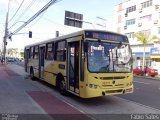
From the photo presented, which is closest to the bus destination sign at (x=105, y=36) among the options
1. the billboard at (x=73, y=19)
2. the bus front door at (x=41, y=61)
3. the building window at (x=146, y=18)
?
the bus front door at (x=41, y=61)

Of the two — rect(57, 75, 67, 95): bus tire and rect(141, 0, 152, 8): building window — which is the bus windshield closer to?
rect(57, 75, 67, 95): bus tire

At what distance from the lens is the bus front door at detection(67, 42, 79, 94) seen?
1222 cm

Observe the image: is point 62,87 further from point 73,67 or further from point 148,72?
point 148,72

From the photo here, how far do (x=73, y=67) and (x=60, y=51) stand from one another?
7.49 ft

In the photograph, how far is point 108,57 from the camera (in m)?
11.8

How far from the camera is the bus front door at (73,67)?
1222cm

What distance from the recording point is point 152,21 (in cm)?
4819

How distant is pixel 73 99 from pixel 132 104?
2640 mm

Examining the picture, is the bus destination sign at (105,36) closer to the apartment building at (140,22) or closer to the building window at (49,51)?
the building window at (49,51)

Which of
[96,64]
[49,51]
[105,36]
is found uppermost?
[105,36]

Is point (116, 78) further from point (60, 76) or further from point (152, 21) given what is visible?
point (152, 21)

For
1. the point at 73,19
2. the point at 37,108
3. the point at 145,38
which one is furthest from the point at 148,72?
the point at 37,108

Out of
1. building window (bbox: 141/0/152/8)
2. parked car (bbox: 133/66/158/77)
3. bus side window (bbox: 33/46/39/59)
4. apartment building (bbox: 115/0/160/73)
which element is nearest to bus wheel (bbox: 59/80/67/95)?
bus side window (bbox: 33/46/39/59)

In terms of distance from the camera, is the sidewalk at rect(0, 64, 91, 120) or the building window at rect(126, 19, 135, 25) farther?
the building window at rect(126, 19, 135, 25)
